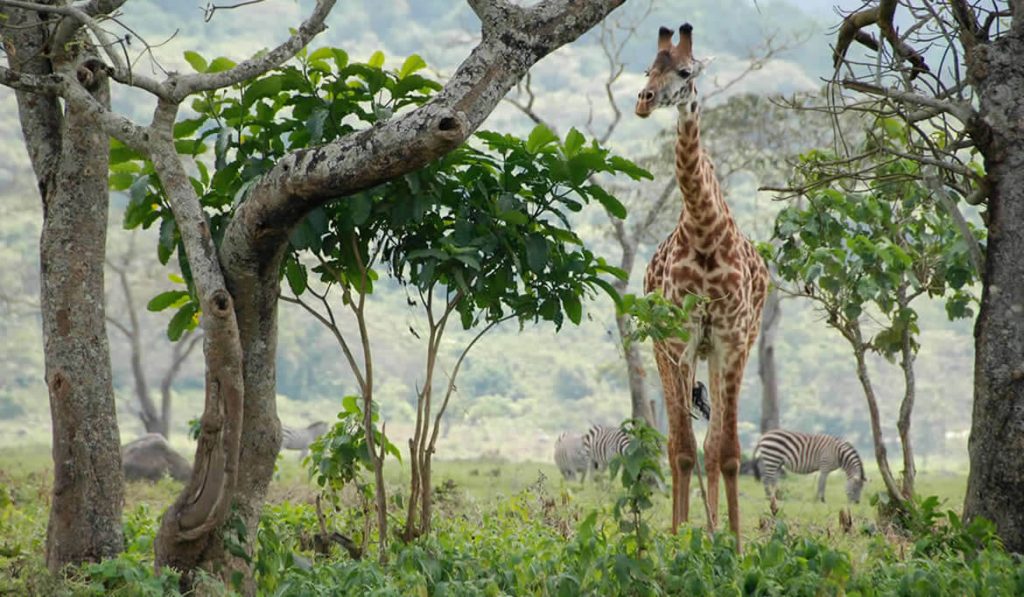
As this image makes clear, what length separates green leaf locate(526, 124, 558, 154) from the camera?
18.9 ft

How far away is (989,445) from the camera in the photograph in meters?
6.48

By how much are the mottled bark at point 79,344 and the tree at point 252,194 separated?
59cm

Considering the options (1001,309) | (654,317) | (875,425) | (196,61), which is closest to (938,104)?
(1001,309)

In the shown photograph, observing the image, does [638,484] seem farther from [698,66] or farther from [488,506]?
[488,506]

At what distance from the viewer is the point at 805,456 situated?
16.4m

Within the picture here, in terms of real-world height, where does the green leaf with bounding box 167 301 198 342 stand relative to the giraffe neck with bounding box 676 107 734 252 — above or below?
below

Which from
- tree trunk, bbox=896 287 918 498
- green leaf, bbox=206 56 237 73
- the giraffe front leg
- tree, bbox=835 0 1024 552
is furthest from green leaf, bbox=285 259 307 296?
tree trunk, bbox=896 287 918 498

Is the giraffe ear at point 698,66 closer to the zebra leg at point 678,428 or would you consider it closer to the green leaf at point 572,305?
the zebra leg at point 678,428

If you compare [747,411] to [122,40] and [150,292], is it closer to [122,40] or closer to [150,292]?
[150,292]

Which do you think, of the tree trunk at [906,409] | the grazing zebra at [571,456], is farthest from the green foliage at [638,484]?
the grazing zebra at [571,456]

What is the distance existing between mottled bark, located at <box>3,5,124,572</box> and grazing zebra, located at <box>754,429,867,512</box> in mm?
10627

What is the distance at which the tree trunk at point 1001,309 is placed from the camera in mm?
6375

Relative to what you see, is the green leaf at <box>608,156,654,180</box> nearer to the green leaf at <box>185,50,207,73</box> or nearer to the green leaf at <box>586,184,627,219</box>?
the green leaf at <box>586,184,627,219</box>

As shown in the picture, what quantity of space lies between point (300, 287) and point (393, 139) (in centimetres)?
152
